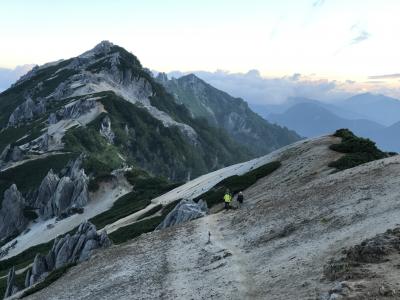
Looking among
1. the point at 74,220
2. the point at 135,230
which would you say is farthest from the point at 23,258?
the point at 135,230

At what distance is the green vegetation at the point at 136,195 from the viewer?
3575 inches

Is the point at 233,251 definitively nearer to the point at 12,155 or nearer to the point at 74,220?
the point at 74,220

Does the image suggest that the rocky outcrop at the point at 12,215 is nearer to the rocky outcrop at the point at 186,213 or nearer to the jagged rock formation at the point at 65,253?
the jagged rock formation at the point at 65,253

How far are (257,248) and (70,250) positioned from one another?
2960 cm

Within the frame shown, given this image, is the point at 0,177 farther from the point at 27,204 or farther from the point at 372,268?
the point at 372,268

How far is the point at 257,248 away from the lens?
3148 centimetres

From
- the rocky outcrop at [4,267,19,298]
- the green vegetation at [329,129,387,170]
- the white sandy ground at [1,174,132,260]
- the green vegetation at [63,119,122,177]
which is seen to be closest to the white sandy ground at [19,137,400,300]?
the green vegetation at [329,129,387,170]

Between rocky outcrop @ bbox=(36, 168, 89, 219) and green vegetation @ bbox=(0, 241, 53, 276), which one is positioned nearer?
green vegetation @ bbox=(0, 241, 53, 276)

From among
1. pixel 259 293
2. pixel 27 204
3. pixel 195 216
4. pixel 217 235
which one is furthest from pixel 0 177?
pixel 259 293

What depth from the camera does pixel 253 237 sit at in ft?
111

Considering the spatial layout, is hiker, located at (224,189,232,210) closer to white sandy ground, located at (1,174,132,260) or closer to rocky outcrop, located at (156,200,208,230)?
rocky outcrop, located at (156,200,208,230)

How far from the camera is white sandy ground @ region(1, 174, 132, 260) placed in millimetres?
96781

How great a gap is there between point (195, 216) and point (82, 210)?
2635 inches

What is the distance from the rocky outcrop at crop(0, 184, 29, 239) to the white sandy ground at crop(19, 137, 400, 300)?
275 ft
